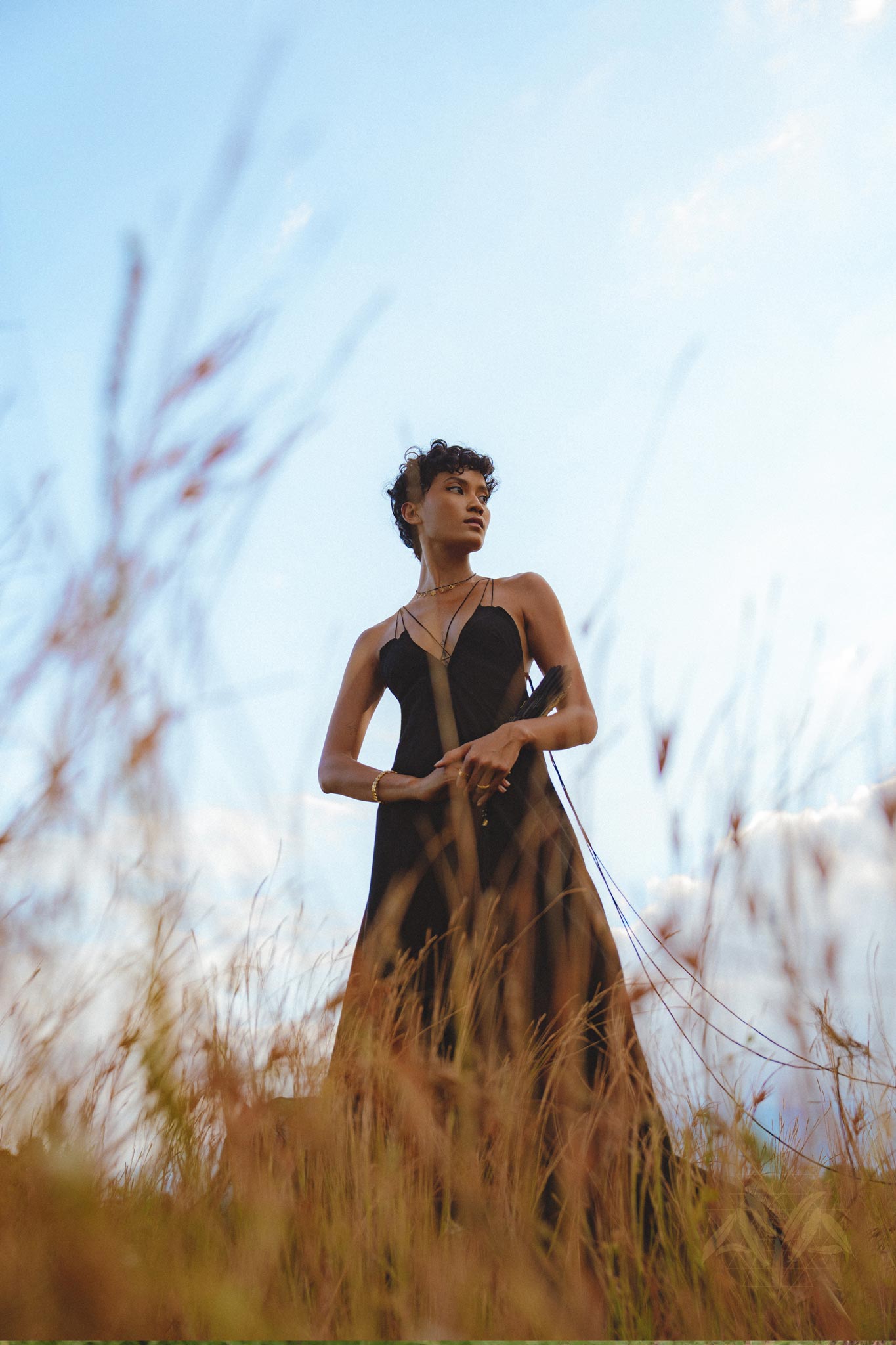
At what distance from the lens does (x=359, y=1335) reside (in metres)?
0.86

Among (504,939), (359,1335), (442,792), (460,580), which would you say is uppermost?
(460,580)

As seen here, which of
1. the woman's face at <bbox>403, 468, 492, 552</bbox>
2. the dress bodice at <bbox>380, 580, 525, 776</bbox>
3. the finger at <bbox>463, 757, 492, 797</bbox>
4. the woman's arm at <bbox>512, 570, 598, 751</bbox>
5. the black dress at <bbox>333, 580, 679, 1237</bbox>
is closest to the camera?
the black dress at <bbox>333, 580, 679, 1237</bbox>

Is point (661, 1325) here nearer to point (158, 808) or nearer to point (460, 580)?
point (158, 808)

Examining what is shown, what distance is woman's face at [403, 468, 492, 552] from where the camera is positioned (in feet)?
6.40

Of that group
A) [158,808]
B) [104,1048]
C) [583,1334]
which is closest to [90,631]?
[158,808]

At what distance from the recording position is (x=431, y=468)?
2.10 metres

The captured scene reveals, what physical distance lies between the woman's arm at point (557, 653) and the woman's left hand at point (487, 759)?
13cm

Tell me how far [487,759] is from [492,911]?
230mm

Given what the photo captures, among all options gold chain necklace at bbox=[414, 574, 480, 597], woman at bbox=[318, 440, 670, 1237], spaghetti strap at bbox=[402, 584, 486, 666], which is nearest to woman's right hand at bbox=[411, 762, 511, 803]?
woman at bbox=[318, 440, 670, 1237]

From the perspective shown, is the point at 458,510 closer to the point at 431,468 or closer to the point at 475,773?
the point at 431,468

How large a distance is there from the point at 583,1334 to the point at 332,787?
3.57ft

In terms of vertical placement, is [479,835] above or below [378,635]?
below

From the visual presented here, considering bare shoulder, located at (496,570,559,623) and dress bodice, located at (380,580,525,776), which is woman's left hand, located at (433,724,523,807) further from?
Answer: bare shoulder, located at (496,570,559,623)

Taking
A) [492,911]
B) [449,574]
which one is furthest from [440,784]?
[449,574]
